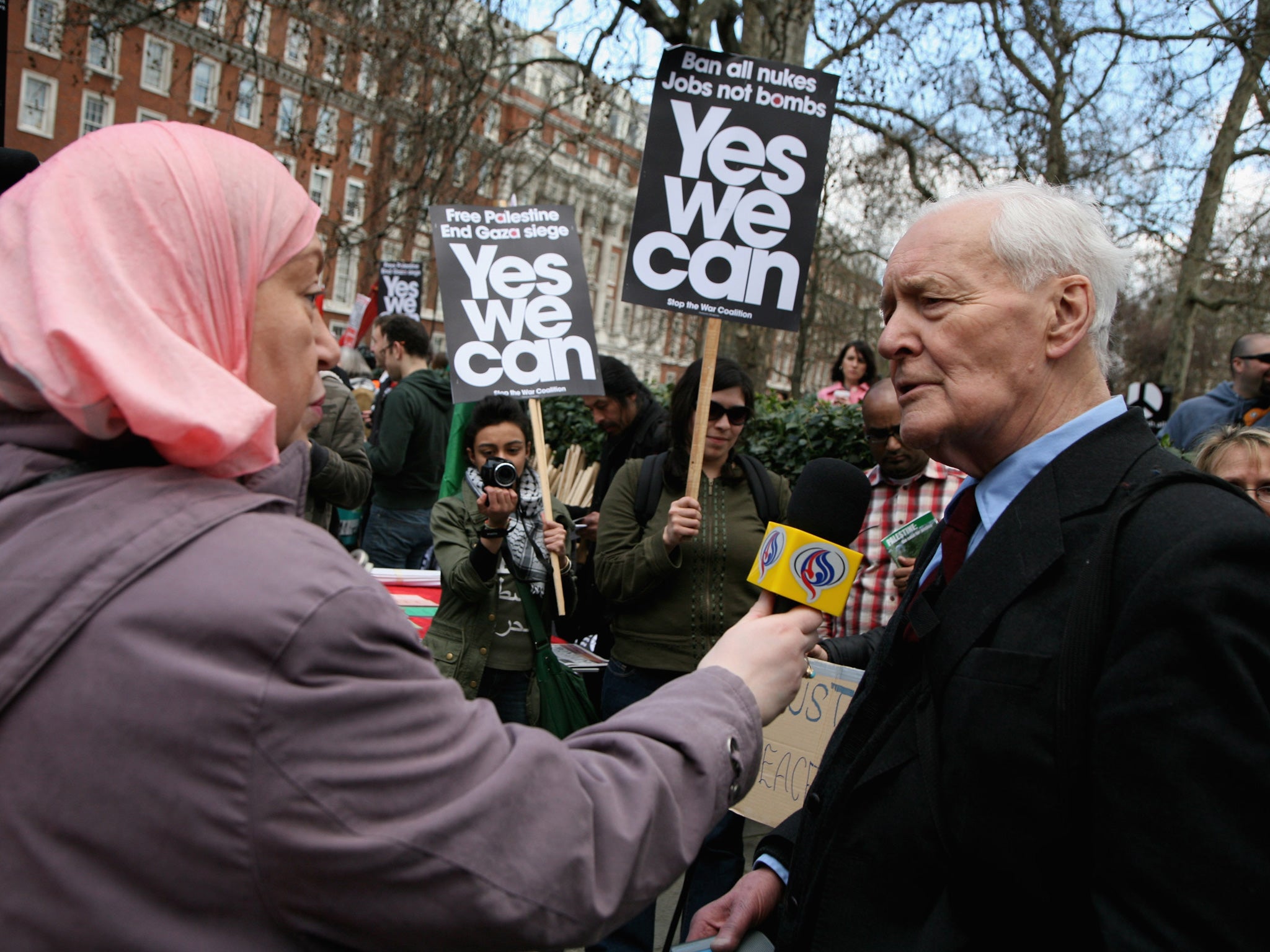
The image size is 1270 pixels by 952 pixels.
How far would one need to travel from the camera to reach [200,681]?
0.97 m

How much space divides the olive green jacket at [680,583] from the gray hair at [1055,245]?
222 cm

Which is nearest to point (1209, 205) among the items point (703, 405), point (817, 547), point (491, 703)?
point (703, 405)

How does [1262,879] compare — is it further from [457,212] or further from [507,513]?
[457,212]

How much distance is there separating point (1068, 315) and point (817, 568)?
62 centimetres

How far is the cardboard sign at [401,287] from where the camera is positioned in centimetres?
1237

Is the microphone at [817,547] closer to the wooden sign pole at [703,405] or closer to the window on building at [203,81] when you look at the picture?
the wooden sign pole at [703,405]

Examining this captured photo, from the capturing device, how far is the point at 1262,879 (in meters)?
1.16

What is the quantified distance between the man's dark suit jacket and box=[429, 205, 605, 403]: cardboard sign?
10.2 feet

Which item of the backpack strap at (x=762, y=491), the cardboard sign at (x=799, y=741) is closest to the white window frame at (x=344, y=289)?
the backpack strap at (x=762, y=491)

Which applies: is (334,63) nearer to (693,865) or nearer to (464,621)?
(464,621)

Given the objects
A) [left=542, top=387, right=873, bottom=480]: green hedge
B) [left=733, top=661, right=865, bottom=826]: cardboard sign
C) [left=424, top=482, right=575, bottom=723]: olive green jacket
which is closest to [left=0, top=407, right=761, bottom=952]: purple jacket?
[left=733, top=661, right=865, bottom=826]: cardboard sign

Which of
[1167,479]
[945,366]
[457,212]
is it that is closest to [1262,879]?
[1167,479]

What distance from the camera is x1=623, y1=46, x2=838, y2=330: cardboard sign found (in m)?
3.63

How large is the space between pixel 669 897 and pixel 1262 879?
3.77 metres
